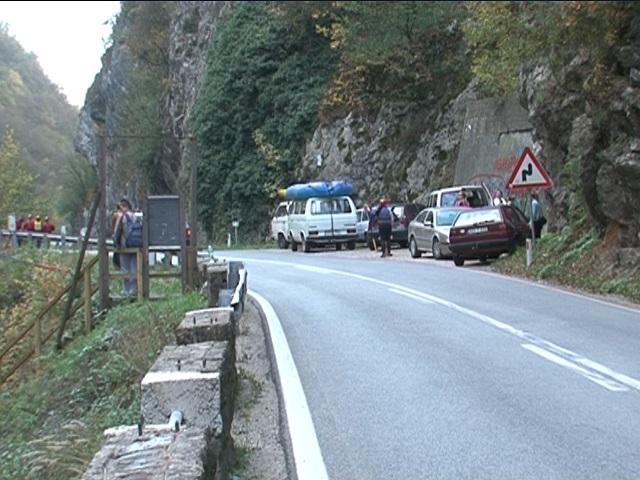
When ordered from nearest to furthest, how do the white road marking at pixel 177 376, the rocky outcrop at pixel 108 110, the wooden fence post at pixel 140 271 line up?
the white road marking at pixel 177 376
the wooden fence post at pixel 140 271
the rocky outcrop at pixel 108 110

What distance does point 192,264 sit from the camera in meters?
19.2

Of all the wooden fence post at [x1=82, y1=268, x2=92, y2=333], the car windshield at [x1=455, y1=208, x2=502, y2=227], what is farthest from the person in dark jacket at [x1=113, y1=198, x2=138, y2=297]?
the car windshield at [x1=455, y1=208, x2=502, y2=227]

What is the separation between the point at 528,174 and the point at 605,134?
2.46 m

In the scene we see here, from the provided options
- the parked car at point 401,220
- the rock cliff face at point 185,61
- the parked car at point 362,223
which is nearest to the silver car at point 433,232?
the parked car at point 401,220

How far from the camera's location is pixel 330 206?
3919 cm

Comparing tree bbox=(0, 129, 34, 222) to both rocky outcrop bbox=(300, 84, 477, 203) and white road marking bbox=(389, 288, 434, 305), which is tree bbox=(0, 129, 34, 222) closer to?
rocky outcrop bbox=(300, 84, 477, 203)

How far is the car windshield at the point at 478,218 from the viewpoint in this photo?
26.8 m

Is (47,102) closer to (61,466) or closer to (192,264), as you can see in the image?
(192,264)

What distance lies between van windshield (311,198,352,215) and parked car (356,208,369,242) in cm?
118

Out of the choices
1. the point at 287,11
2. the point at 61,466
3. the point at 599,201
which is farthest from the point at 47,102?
the point at 61,466

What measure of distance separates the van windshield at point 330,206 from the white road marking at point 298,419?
84.2ft

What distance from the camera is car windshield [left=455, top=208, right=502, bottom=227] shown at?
26812 millimetres

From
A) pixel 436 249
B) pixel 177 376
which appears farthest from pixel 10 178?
pixel 177 376

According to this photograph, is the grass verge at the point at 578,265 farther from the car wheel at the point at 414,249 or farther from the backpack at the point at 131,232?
the backpack at the point at 131,232
